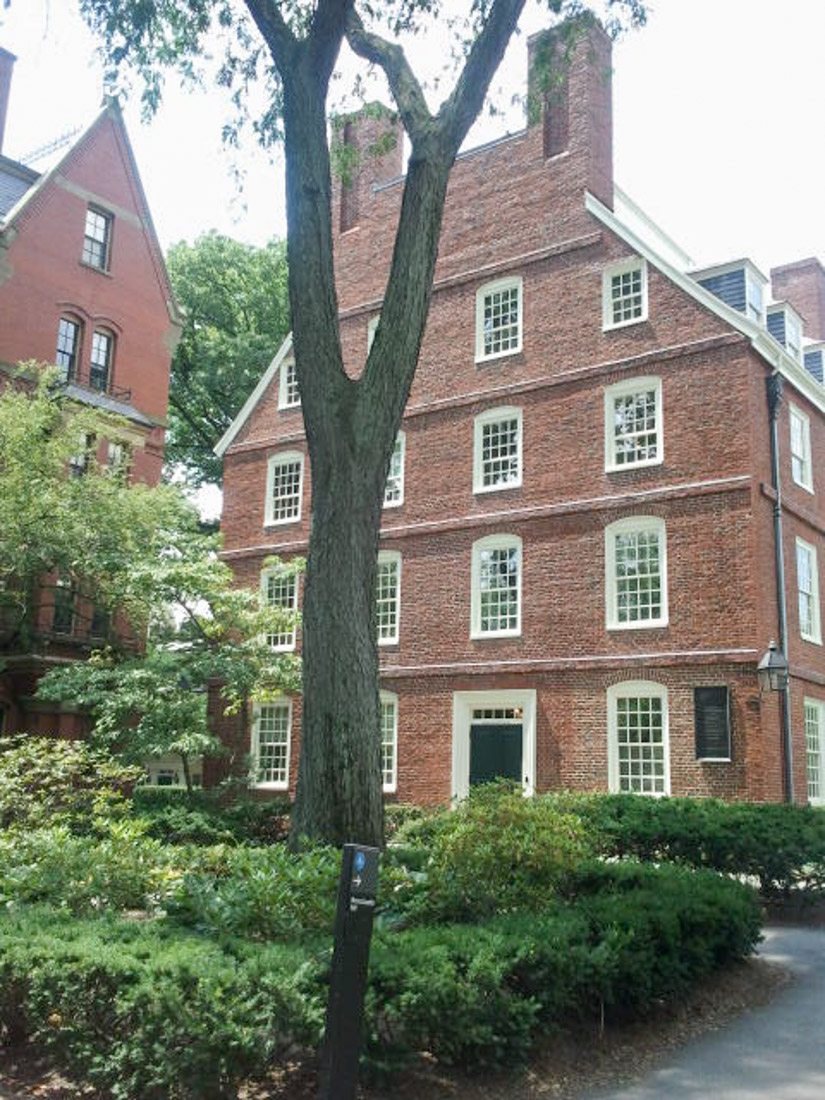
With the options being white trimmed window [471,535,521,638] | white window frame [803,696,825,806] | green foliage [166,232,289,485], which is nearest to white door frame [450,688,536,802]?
white trimmed window [471,535,521,638]

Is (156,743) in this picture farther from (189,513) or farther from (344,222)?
(344,222)

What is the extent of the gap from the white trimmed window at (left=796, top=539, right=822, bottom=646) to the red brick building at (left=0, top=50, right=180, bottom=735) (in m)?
15.2

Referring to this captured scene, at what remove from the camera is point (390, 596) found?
23344 mm

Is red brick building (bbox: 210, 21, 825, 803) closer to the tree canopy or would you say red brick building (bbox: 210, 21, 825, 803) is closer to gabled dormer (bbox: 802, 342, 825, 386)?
gabled dormer (bbox: 802, 342, 825, 386)

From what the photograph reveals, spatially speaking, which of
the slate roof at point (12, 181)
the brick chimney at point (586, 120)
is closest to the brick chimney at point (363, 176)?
the brick chimney at point (586, 120)

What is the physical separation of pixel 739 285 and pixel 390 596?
31.6ft

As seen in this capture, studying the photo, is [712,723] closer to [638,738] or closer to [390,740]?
[638,738]

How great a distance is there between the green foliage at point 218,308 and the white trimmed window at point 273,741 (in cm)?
1579

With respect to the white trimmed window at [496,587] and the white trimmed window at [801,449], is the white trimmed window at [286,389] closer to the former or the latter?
the white trimmed window at [496,587]

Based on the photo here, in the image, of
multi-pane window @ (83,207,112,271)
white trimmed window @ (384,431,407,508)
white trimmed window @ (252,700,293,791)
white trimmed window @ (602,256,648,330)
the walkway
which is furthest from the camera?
multi-pane window @ (83,207,112,271)

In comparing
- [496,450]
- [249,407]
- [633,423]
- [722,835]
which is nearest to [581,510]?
[633,423]

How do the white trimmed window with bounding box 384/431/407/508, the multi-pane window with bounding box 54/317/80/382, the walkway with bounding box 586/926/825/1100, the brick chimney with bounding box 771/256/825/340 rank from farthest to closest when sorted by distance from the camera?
1. the brick chimney with bounding box 771/256/825/340
2. the multi-pane window with bounding box 54/317/80/382
3. the white trimmed window with bounding box 384/431/407/508
4. the walkway with bounding box 586/926/825/1100

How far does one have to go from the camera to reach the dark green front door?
67.9 ft

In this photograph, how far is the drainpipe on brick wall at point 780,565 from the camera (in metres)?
18.0
